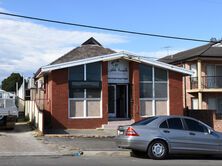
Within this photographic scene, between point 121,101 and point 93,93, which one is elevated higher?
point 93,93

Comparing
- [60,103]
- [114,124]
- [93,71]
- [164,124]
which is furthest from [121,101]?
[164,124]

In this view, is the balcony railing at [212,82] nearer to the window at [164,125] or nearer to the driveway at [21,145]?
the driveway at [21,145]

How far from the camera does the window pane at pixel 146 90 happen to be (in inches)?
1139

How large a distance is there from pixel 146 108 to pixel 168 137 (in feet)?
42.1

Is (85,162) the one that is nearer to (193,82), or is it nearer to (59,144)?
(59,144)

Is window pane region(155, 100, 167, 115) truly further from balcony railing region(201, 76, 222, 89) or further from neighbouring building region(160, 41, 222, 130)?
balcony railing region(201, 76, 222, 89)

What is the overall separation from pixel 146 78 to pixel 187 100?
49.5ft

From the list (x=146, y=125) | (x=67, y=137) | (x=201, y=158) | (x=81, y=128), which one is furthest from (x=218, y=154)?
(x=81, y=128)

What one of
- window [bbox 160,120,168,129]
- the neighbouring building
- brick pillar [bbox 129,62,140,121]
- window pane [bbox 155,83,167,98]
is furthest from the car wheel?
the neighbouring building

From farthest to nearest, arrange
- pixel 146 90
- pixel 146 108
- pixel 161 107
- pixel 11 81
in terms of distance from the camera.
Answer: pixel 11 81 → pixel 161 107 → pixel 146 90 → pixel 146 108

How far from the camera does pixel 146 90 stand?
2903 cm

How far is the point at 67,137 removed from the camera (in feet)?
77.8

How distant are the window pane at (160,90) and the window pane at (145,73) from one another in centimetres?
69

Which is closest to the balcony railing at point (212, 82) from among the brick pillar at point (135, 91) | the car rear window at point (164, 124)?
the brick pillar at point (135, 91)
